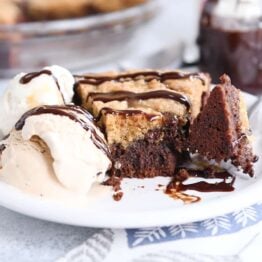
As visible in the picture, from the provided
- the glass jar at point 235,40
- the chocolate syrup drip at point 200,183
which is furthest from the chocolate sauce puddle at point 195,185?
the glass jar at point 235,40

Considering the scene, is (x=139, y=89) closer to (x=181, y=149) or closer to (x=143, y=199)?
(x=181, y=149)

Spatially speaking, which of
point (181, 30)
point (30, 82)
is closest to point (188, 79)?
point (30, 82)

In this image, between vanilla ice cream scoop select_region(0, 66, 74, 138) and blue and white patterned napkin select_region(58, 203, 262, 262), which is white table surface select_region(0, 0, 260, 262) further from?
vanilla ice cream scoop select_region(0, 66, 74, 138)

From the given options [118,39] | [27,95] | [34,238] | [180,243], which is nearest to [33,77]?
[27,95]

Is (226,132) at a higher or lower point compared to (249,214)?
higher

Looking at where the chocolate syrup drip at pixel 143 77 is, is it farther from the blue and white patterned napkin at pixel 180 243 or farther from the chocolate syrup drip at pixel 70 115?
the blue and white patterned napkin at pixel 180 243
